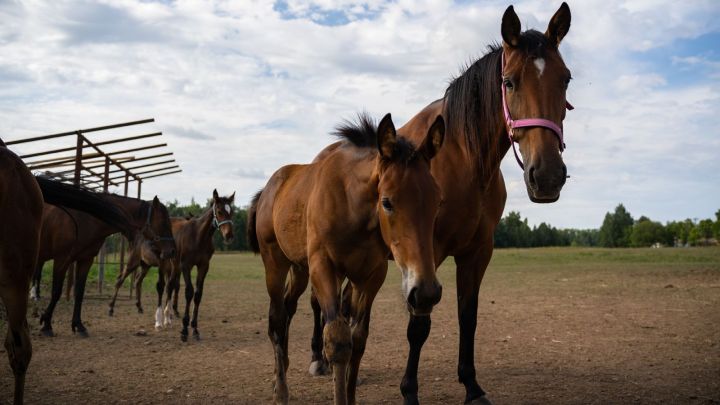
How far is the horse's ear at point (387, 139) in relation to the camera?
3.77 metres

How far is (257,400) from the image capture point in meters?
5.56

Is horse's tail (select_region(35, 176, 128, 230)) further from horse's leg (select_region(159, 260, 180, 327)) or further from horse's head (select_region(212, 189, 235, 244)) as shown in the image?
horse's head (select_region(212, 189, 235, 244))

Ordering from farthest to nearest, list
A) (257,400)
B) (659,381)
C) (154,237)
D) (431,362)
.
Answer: (154,237) < (431,362) < (659,381) < (257,400)

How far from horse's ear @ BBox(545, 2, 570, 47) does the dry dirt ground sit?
3.28 metres

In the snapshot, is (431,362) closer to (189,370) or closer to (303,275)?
(303,275)

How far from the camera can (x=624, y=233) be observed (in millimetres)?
81188

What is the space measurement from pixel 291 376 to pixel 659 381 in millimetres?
4065

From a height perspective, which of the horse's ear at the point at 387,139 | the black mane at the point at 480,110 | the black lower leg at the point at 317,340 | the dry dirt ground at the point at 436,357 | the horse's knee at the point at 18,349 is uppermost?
the black mane at the point at 480,110

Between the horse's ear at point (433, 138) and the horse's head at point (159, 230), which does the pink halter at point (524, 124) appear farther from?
the horse's head at point (159, 230)

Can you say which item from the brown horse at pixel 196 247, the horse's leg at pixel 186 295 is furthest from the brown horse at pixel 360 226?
the brown horse at pixel 196 247

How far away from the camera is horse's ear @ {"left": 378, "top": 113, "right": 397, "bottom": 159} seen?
12.4 ft

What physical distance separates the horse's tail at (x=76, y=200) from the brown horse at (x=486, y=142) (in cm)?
368

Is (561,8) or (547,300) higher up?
(561,8)

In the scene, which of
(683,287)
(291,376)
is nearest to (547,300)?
(683,287)
